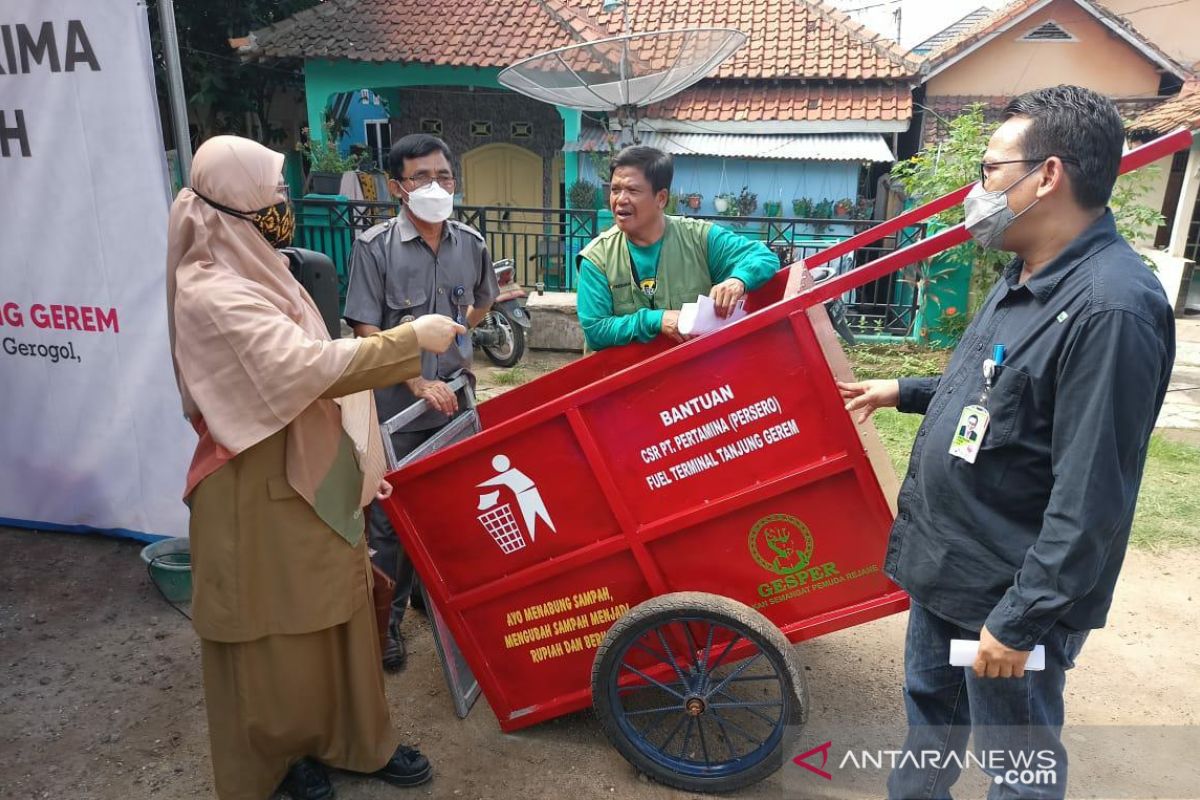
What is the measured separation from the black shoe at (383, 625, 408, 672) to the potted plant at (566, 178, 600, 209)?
362 inches

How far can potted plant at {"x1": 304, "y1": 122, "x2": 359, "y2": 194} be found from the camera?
9.55 metres

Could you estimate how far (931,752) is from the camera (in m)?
1.94

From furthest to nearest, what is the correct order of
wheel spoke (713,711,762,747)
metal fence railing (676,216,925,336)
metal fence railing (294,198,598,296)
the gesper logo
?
metal fence railing (294,198,598,296)
metal fence railing (676,216,925,336)
wheel spoke (713,711,762,747)
the gesper logo

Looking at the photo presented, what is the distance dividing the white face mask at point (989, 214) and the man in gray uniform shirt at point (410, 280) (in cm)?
184

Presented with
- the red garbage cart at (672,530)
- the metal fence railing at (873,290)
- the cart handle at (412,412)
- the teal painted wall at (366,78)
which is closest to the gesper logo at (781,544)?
the red garbage cart at (672,530)

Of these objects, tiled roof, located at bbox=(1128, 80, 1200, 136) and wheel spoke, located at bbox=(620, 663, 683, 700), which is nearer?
wheel spoke, located at bbox=(620, 663, 683, 700)

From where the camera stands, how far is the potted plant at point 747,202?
11836mm

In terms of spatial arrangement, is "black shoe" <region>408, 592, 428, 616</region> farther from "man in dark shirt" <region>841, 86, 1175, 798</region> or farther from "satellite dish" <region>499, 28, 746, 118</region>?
"satellite dish" <region>499, 28, 746, 118</region>

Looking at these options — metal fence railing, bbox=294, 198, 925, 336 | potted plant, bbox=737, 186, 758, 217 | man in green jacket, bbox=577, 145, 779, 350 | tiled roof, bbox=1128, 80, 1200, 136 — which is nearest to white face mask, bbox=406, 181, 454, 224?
man in green jacket, bbox=577, 145, 779, 350

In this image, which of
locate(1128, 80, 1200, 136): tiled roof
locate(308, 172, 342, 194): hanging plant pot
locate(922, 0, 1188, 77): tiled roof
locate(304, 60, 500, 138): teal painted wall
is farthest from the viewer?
locate(922, 0, 1188, 77): tiled roof

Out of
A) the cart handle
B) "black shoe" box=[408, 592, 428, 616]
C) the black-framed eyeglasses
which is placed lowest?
"black shoe" box=[408, 592, 428, 616]

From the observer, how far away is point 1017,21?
12.3 meters

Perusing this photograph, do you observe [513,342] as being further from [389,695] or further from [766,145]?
[766,145]

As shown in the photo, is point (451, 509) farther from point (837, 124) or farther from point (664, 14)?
point (664, 14)
